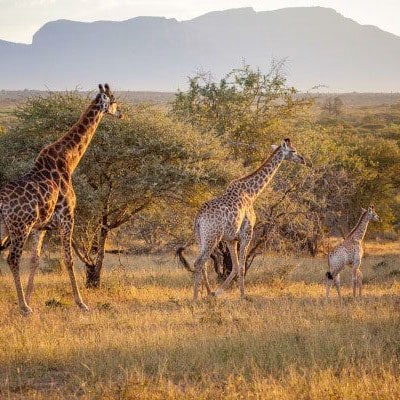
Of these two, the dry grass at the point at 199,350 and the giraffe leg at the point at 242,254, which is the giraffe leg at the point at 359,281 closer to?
the dry grass at the point at 199,350

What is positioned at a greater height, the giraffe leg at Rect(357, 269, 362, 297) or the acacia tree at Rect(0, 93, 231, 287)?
the acacia tree at Rect(0, 93, 231, 287)

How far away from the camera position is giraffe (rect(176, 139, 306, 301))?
1292 centimetres

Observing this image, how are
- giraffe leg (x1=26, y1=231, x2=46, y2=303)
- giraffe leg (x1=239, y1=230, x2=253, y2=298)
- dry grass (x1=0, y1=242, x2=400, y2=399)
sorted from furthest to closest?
giraffe leg (x1=239, y1=230, x2=253, y2=298) → giraffe leg (x1=26, y1=231, x2=46, y2=303) → dry grass (x1=0, y1=242, x2=400, y2=399)

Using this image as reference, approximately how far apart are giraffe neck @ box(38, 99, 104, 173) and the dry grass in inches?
105

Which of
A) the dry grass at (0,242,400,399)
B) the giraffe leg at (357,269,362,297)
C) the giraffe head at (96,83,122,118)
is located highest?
the giraffe head at (96,83,122,118)

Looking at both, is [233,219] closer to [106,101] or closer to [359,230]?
[106,101]

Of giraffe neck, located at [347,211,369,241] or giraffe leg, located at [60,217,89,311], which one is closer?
giraffe leg, located at [60,217,89,311]

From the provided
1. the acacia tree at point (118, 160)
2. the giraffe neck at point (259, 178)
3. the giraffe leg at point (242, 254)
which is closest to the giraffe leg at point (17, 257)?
the acacia tree at point (118, 160)

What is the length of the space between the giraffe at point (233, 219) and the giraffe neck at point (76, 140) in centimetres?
264

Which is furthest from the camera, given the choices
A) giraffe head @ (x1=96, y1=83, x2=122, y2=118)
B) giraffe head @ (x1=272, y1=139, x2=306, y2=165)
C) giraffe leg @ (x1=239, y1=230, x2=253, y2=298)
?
giraffe head @ (x1=272, y1=139, x2=306, y2=165)

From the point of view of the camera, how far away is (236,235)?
13.6 m

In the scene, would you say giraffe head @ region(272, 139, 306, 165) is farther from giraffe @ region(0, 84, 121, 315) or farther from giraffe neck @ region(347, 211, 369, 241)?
giraffe @ region(0, 84, 121, 315)

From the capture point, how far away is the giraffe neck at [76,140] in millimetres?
11781

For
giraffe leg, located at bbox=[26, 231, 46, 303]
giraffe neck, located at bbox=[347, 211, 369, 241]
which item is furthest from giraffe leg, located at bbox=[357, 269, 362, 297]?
giraffe leg, located at bbox=[26, 231, 46, 303]
